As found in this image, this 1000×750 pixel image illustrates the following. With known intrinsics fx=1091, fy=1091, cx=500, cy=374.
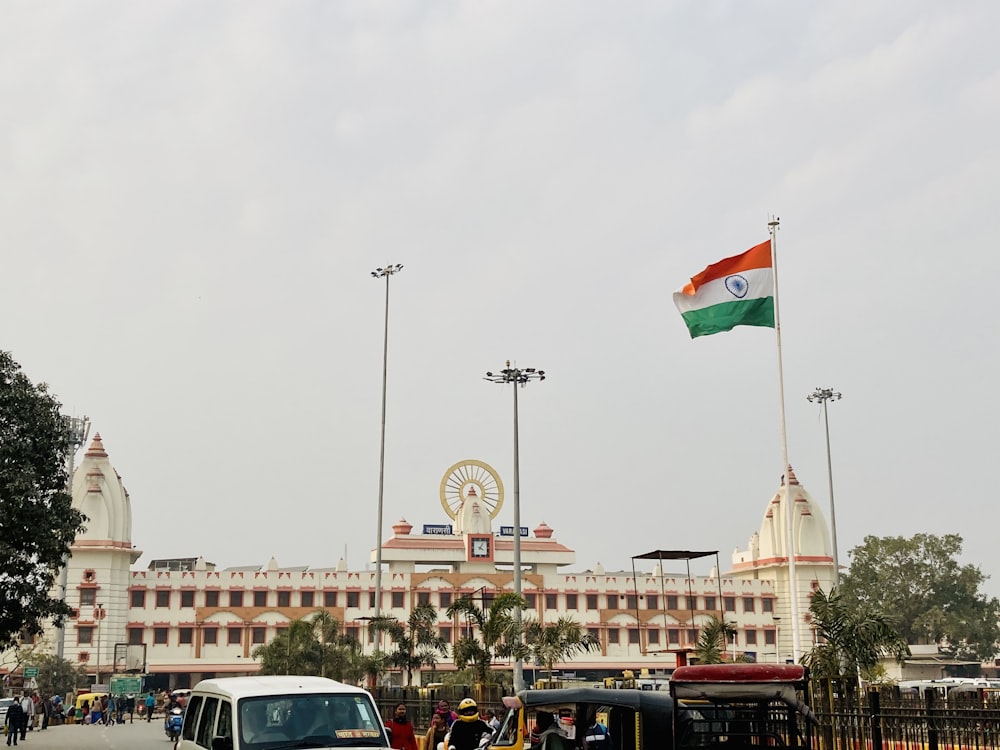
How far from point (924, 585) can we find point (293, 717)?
261 feet

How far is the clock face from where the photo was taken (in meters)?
74.6

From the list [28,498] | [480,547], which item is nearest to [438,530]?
[480,547]

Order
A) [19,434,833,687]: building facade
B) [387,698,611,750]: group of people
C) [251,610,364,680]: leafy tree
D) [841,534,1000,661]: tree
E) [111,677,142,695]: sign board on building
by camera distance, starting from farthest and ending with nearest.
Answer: [841,534,1000,661]: tree, [19,434,833,687]: building facade, [111,677,142,695]: sign board on building, [251,610,364,680]: leafy tree, [387,698,611,750]: group of people

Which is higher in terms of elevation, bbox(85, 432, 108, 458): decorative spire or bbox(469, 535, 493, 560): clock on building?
bbox(85, 432, 108, 458): decorative spire

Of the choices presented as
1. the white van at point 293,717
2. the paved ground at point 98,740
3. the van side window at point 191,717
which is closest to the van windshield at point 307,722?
the white van at point 293,717

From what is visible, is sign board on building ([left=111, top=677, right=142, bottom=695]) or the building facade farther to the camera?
the building facade

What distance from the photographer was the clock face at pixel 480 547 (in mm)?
74625

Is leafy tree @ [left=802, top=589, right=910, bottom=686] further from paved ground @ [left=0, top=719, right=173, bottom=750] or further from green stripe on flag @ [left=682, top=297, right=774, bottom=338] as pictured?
paved ground @ [left=0, top=719, right=173, bottom=750]

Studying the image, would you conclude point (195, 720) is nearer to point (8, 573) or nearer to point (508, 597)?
point (8, 573)

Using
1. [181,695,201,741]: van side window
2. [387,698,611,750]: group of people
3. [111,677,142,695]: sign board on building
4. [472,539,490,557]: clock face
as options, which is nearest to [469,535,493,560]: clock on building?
[472,539,490,557]: clock face

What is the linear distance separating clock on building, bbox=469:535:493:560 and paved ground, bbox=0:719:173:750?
3385 centimetres

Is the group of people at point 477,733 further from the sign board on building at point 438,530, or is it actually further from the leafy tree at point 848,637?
the sign board on building at point 438,530

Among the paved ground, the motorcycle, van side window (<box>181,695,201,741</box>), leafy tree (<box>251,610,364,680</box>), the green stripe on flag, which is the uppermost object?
the green stripe on flag

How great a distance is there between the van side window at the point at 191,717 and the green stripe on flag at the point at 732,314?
15793mm
